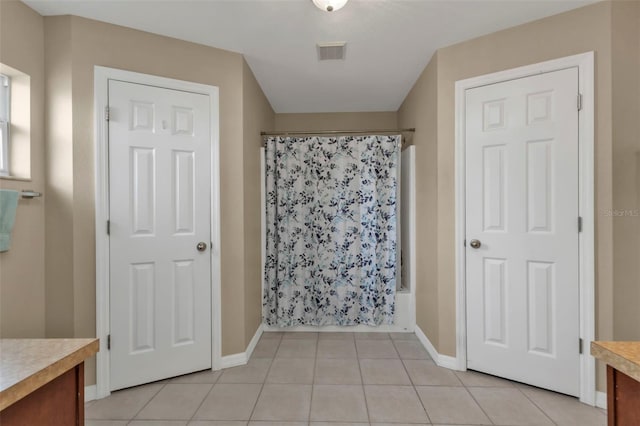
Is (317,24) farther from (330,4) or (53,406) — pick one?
(53,406)

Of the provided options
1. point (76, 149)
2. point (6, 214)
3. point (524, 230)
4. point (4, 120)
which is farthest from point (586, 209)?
point (4, 120)

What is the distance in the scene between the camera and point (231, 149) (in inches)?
93.4

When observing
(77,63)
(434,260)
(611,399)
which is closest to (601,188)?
(434,260)

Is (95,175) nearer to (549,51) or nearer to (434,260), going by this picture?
(434,260)

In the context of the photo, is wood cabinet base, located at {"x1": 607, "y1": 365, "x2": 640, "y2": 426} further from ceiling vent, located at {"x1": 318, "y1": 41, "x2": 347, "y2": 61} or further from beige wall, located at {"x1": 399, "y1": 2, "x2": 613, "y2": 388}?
ceiling vent, located at {"x1": 318, "y1": 41, "x2": 347, "y2": 61}

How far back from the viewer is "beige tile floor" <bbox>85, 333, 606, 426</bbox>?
175cm

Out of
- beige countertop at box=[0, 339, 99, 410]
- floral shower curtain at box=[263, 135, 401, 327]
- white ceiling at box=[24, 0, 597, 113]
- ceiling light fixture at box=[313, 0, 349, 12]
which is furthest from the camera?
floral shower curtain at box=[263, 135, 401, 327]

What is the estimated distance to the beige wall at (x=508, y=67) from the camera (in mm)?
1813

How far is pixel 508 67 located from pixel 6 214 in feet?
10.4

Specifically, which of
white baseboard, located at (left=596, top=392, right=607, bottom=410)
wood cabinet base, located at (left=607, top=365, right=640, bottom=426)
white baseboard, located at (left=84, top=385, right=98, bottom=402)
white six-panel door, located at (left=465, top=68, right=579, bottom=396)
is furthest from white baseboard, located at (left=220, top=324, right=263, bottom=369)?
white baseboard, located at (left=596, top=392, right=607, bottom=410)

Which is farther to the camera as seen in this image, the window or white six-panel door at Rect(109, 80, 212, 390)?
white six-panel door at Rect(109, 80, 212, 390)

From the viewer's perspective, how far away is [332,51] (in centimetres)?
234

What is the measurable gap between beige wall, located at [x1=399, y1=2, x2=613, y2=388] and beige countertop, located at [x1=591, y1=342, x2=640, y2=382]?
124 cm

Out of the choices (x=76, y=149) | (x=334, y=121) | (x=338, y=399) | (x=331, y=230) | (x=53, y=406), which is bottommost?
(x=338, y=399)
